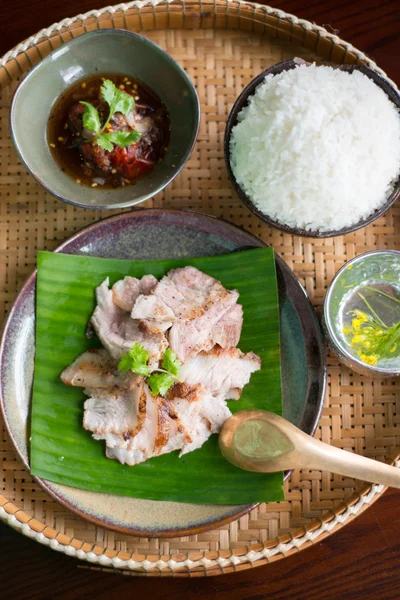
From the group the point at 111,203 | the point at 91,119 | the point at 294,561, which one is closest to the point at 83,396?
the point at 111,203

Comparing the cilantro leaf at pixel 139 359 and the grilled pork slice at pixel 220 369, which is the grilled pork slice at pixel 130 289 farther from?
the grilled pork slice at pixel 220 369

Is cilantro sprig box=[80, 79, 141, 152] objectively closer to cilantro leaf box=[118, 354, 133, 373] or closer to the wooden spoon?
cilantro leaf box=[118, 354, 133, 373]

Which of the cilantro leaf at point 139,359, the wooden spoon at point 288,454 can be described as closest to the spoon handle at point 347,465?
the wooden spoon at point 288,454

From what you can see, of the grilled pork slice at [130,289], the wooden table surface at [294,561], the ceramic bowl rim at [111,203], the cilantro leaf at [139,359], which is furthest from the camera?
the wooden table surface at [294,561]

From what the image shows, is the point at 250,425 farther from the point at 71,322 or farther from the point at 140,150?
the point at 140,150

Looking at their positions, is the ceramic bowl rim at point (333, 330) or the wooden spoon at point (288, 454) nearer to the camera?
the wooden spoon at point (288, 454)
